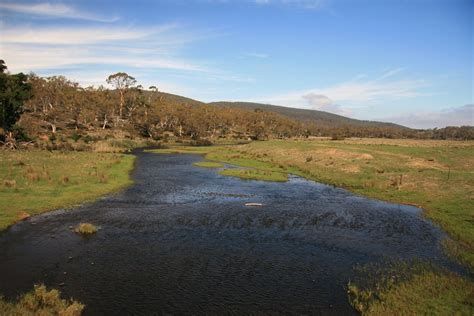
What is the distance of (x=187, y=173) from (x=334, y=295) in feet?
130

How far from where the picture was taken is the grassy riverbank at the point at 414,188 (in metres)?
16.0

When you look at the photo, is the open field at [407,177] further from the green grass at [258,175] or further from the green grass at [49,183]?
the green grass at [49,183]

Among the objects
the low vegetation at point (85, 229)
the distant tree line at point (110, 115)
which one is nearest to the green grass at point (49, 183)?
the low vegetation at point (85, 229)

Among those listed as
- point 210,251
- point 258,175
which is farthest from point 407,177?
point 210,251

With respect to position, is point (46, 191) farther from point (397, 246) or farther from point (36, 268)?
point (397, 246)

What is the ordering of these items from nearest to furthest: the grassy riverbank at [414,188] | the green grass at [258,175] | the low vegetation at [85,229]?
the grassy riverbank at [414,188]
the low vegetation at [85,229]
the green grass at [258,175]

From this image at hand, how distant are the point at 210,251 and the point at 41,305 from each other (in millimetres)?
9696

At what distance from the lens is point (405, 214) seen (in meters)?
32.0

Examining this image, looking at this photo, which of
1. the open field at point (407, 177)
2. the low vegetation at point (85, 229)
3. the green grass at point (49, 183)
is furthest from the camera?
the green grass at point (49, 183)

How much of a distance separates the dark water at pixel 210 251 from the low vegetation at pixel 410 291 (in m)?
0.95

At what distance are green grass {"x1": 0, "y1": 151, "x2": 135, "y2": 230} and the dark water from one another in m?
1.92

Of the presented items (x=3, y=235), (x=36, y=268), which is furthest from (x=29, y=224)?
(x=36, y=268)

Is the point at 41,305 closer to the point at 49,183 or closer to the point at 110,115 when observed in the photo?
the point at 49,183

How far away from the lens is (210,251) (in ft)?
72.0
